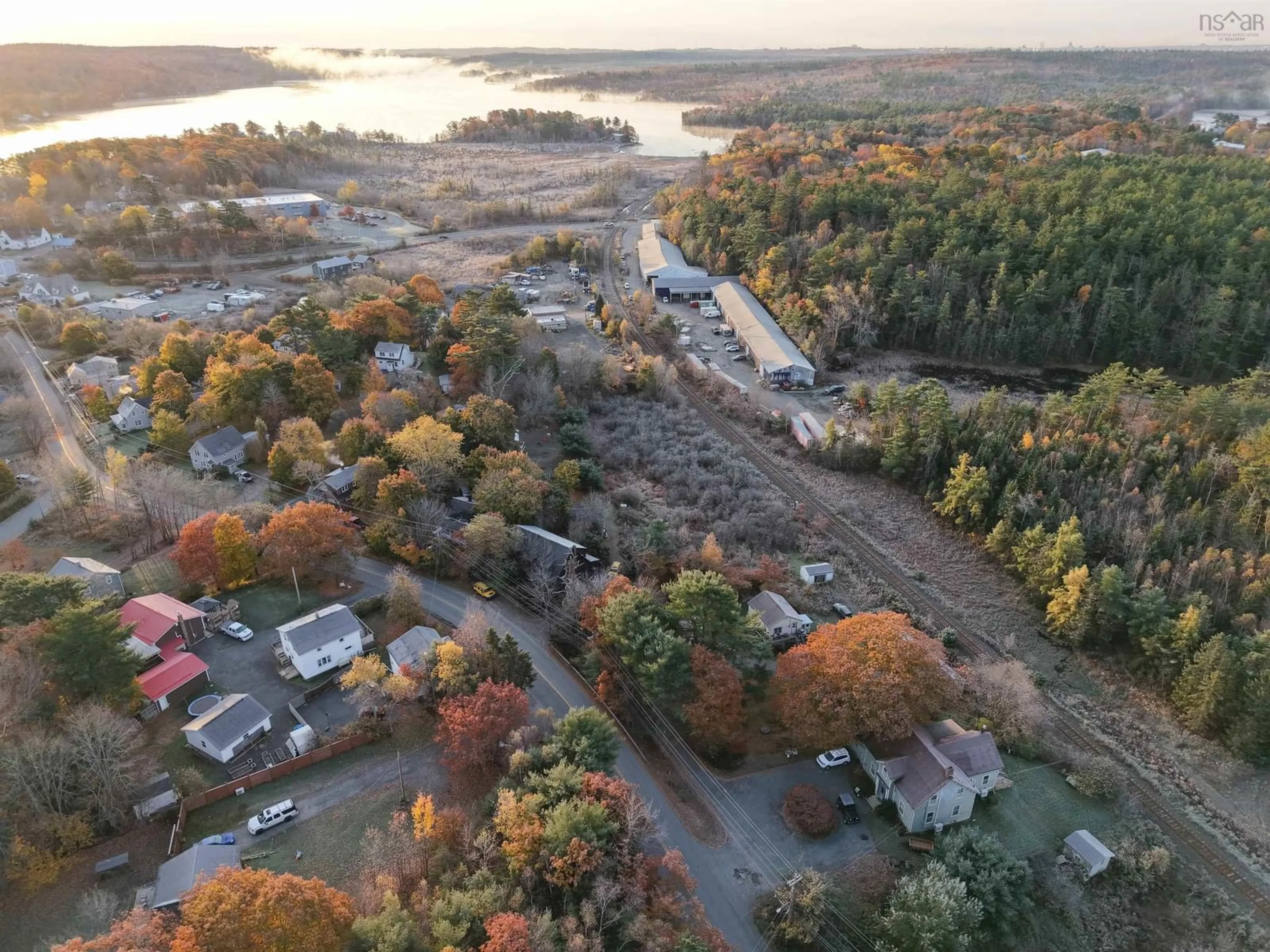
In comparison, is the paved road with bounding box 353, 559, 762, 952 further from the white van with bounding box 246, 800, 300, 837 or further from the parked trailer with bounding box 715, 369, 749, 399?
the parked trailer with bounding box 715, 369, 749, 399

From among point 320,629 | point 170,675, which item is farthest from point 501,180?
point 170,675

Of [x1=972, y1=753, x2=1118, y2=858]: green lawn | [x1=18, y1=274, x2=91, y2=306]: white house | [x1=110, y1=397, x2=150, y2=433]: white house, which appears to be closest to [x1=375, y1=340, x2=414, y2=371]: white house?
[x1=110, y1=397, x2=150, y2=433]: white house

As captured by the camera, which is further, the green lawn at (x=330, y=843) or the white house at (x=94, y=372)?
the white house at (x=94, y=372)

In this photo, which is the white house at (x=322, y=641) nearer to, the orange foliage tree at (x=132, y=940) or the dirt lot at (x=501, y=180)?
the orange foliage tree at (x=132, y=940)

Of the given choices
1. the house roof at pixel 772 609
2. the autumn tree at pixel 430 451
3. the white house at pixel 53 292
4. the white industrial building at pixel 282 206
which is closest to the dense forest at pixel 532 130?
the white industrial building at pixel 282 206

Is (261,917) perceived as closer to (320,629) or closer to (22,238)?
(320,629)

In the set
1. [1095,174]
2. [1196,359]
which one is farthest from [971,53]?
[1196,359]

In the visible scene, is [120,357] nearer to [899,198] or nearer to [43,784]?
[43,784]
